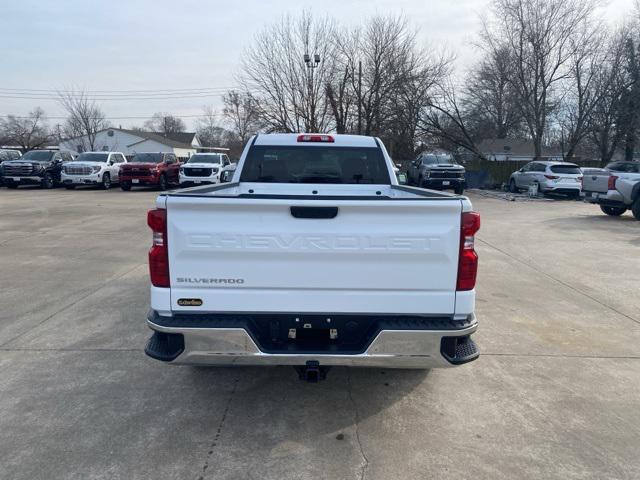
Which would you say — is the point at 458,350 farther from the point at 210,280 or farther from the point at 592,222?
the point at 592,222

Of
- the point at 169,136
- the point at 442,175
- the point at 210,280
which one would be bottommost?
the point at 442,175

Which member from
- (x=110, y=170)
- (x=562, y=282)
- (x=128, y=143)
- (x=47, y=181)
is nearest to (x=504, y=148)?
(x=110, y=170)

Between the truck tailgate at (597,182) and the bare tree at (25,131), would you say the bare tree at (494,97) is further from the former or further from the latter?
the bare tree at (25,131)

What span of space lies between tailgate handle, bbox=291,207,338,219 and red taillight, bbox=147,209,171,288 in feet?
2.65

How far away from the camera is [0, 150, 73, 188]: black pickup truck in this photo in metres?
24.7

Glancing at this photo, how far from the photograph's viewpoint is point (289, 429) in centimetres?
329

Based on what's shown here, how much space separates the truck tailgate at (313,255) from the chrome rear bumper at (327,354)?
16cm

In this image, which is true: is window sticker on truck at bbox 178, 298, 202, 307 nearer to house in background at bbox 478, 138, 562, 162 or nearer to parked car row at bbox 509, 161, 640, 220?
parked car row at bbox 509, 161, 640, 220

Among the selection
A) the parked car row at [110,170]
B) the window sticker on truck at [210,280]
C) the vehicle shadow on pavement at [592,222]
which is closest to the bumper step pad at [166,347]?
the window sticker on truck at [210,280]

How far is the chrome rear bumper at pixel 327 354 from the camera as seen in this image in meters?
2.93

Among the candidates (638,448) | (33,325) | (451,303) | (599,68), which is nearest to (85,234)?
(33,325)

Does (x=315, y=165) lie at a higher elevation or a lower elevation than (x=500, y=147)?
lower

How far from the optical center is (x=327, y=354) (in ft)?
9.78

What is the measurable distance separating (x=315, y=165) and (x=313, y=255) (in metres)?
2.57
